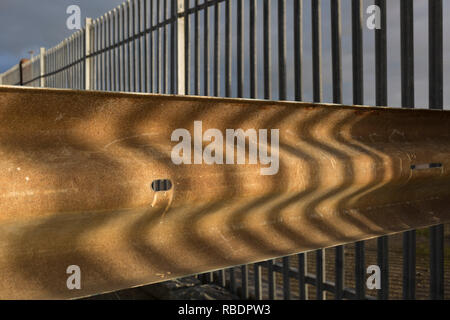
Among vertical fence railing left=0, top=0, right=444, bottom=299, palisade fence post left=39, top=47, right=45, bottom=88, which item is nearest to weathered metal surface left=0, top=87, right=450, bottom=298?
vertical fence railing left=0, top=0, right=444, bottom=299

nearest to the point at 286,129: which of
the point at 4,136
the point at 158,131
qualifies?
the point at 158,131

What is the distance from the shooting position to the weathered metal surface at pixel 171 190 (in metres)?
0.99

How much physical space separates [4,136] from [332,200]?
122 centimetres

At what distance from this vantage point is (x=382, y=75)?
296 centimetres

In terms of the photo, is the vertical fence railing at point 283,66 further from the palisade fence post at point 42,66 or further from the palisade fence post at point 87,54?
the palisade fence post at point 42,66

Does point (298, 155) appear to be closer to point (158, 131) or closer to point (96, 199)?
point (158, 131)

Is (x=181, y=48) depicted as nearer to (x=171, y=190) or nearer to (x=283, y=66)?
(x=283, y=66)

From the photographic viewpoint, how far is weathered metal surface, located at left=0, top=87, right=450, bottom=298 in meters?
0.99

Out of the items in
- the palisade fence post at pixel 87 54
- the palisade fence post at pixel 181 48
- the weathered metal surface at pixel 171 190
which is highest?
the palisade fence post at pixel 87 54

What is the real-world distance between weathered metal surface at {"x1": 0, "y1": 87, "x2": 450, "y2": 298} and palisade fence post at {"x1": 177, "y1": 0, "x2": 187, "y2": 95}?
3626 mm

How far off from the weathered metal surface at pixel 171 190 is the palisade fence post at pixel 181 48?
363 centimetres

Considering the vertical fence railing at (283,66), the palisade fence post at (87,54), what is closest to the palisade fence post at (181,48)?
the vertical fence railing at (283,66)

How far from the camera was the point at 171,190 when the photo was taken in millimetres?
1168

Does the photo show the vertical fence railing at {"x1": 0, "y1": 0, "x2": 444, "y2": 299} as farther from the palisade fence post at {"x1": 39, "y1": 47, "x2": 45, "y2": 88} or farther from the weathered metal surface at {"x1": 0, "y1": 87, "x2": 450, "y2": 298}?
the palisade fence post at {"x1": 39, "y1": 47, "x2": 45, "y2": 88}
